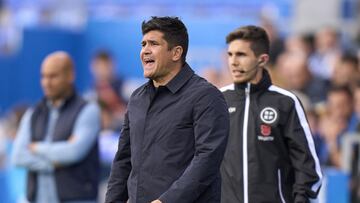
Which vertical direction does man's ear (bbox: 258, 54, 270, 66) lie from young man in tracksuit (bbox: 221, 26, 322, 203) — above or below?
above

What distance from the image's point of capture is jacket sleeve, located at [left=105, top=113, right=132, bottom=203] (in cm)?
701

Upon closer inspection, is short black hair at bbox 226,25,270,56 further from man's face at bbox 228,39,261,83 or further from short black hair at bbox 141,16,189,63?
short black hair at bbox 141,16,189,63

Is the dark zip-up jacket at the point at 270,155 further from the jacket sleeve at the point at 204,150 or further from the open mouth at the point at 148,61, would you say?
the open mouth at the point at 148,61

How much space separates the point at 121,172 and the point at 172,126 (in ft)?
1.78

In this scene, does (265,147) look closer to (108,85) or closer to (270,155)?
(270,155)

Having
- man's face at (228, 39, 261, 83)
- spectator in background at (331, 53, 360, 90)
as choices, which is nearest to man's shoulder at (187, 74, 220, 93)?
man's face at (228, 39, 261, 83)

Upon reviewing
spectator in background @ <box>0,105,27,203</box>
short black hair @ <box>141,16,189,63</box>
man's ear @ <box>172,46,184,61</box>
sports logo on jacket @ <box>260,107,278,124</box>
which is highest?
short black hair @ <box>141,16,189,63</box>

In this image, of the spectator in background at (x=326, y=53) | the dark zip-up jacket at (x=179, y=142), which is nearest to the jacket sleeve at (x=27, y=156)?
the dark zip-up jacket at (x=179, y=142)

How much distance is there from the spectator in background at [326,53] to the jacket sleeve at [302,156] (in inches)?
267

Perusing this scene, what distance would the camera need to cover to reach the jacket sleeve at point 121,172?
276 inches

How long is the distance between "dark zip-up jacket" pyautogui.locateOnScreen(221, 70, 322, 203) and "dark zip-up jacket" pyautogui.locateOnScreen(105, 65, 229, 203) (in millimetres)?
1356

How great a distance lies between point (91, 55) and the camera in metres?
19.0

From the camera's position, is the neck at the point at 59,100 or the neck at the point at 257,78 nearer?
the neck at the point at 257,78

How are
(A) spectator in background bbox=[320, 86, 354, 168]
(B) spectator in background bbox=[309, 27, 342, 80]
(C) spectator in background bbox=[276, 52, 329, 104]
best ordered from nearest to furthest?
1. (A) spectator in background bbox=[320, 86, 354, 168]
2. (C) spectator in background bbox=[276, 52, 329, 104]
3. (B) spectator in background bbox=[309, 27, 342, 80]
